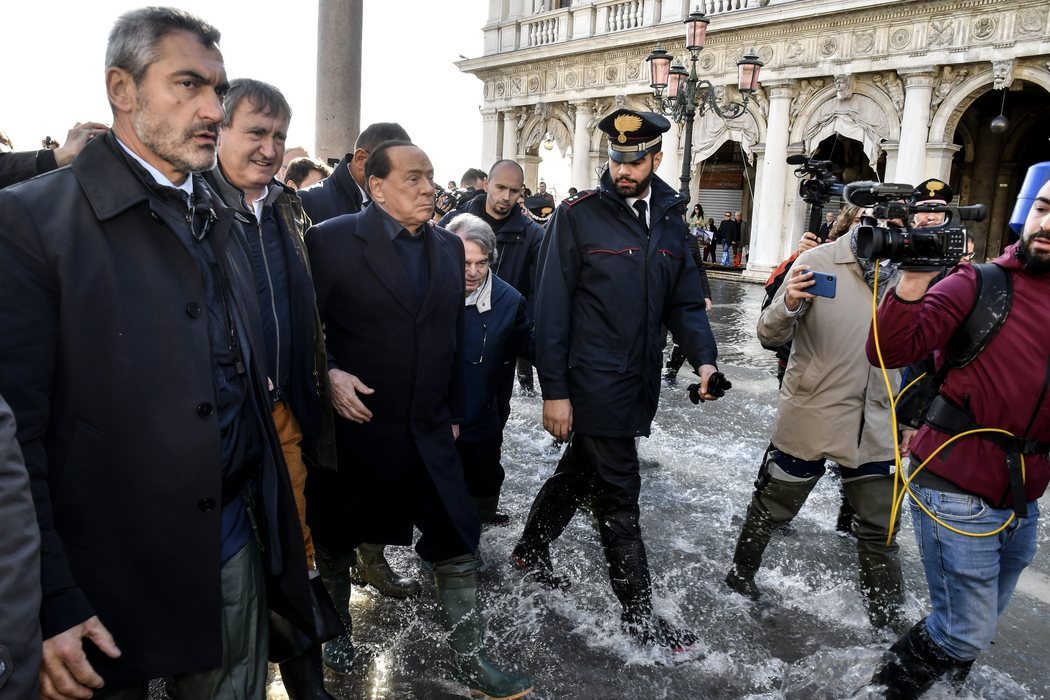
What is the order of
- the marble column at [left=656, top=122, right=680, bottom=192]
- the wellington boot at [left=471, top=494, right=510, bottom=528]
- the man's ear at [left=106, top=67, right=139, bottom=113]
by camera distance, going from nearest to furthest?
1. the man's ear at [left=106, top=67, right=139, bottom=113]
2. the wellington boot at [left=471, top=494, right=510, bottom=528]
3. the marble column at [left=656, top=122, right=680, bottom=192]

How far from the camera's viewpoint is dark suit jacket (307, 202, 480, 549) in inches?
111

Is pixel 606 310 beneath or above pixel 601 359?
above

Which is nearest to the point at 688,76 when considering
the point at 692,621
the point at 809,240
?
the point at 809,240

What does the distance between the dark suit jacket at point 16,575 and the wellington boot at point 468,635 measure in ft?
5.76

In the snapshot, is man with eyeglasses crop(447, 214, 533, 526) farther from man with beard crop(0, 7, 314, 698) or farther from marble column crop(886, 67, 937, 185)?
marble column crop(886, 67, 937, 185)

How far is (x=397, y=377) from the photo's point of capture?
112 inches

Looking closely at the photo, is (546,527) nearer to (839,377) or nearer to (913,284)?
(839,377)

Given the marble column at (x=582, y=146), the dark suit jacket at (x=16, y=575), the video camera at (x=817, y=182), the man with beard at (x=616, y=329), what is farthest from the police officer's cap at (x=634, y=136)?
the marble column at (x=582, y=146)

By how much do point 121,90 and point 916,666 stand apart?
8.97ft

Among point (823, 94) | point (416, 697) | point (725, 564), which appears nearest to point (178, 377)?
point (416, 697)

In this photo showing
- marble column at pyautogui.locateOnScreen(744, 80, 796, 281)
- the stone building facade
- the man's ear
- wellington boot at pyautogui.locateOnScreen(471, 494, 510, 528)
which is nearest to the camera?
the man's ear

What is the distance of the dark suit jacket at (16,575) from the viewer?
42.8 inches

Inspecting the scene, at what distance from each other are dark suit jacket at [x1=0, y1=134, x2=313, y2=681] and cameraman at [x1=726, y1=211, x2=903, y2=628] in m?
2.29

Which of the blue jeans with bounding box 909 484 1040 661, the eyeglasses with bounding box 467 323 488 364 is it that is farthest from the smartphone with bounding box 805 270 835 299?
the eyeglasses with bounding box 467 323 488 364
